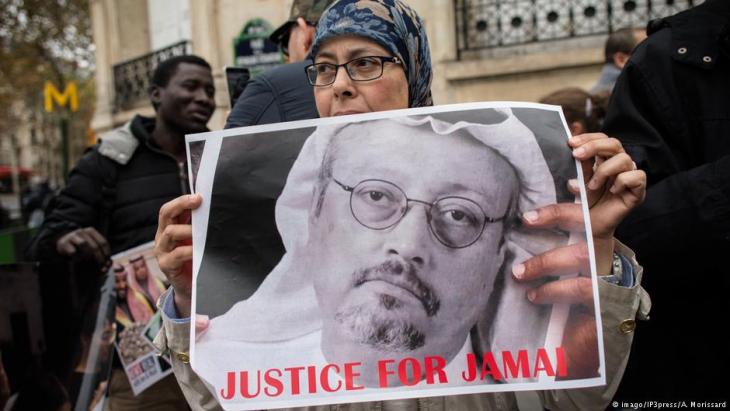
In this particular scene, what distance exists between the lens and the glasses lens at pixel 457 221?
1.58m

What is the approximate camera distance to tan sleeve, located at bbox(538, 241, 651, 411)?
5.21ft

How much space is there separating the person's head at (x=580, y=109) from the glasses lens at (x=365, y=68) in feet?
7.04

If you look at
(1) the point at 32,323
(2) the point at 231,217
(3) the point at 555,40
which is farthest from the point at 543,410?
(3) the point at 555,40

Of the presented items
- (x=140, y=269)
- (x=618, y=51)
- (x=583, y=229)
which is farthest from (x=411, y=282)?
(x=618, y=51)

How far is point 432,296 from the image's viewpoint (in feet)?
5.15

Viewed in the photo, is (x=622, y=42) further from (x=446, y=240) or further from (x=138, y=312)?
(x=446, y=240)

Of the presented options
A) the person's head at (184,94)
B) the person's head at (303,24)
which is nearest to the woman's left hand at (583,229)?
the person's head at (303,24)

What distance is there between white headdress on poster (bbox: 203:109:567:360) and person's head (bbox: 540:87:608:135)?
2.21 meters

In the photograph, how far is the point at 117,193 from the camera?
3596mm

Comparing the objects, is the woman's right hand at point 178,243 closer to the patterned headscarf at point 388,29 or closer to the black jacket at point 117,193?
the patterned headscarf at point 388,29

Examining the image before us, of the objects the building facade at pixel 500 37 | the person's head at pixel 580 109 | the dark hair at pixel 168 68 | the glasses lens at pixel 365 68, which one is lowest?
the person's head at pixel 580 109

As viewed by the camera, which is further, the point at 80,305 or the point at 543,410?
A: the point at 80,305

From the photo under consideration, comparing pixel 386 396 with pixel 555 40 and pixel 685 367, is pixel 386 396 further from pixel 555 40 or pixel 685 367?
pixel 555 40

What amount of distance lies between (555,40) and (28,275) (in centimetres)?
793
